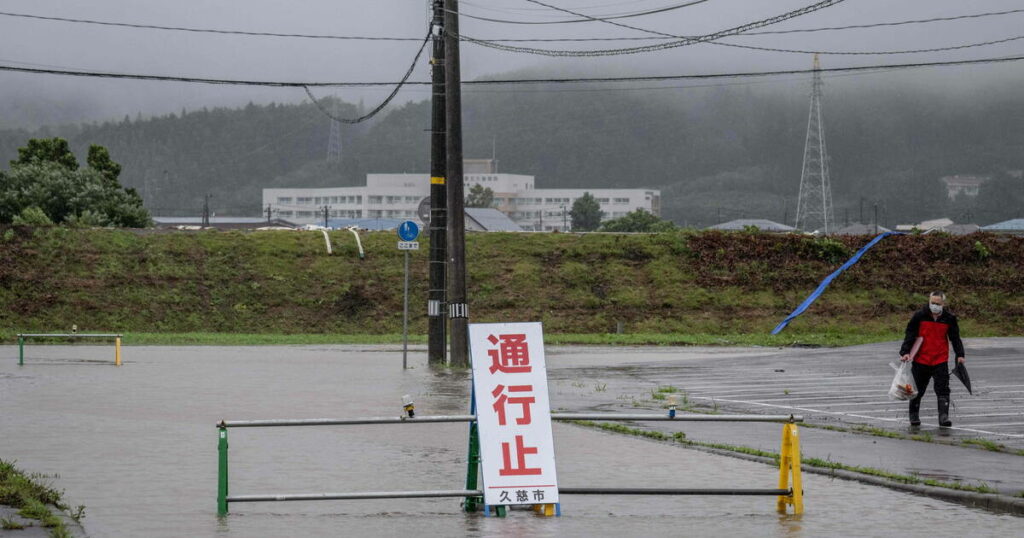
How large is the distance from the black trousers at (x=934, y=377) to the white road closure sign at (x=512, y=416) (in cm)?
797

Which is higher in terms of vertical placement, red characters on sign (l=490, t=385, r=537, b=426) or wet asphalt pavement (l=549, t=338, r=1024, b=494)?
red characters on sign (l=490, t=385, r=537, b=426)

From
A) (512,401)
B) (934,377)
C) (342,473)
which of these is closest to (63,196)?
(934,377)

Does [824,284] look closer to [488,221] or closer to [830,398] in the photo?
[830,398]

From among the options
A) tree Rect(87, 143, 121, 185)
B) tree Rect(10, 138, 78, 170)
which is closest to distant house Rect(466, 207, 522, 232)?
tree Rect(87, 143, 121, 185)

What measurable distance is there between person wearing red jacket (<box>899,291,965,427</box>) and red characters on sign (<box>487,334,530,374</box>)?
799cm

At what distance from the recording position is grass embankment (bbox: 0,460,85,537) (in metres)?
8.84

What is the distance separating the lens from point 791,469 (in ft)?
35.3

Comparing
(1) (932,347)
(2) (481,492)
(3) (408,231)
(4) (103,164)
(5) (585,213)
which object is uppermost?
(5) (585,213)

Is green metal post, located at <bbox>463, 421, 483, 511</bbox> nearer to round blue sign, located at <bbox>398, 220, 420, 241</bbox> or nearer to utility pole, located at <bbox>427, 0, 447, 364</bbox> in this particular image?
utility pole, located at <bbox>427, 0, 447, 364</bbox>

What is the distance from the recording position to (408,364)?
29094 millimetres

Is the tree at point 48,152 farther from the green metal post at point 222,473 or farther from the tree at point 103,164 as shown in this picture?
the green metal post at point 222,473

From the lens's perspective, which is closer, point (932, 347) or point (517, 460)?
point (517, 460)

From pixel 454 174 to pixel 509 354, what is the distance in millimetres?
16977

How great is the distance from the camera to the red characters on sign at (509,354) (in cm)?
1018
